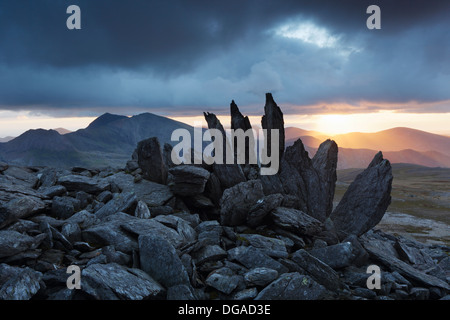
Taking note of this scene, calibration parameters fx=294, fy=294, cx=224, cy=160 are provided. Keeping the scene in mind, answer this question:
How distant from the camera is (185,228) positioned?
861 inches

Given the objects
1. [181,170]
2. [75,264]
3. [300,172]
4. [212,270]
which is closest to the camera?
[75,264]

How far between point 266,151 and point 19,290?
26695 mm

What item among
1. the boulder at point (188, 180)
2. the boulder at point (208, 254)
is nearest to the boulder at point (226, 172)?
the boulder at point (188, 180)

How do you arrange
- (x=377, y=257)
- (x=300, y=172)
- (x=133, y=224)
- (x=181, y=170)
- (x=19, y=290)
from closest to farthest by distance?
(x=19, y=290)
(x=133, y=224)
(x=377, y=257)
(x=181, y=170)
(x=300, y=172)

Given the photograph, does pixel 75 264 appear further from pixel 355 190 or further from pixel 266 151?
pixel 355 190

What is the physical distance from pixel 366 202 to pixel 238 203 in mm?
16583

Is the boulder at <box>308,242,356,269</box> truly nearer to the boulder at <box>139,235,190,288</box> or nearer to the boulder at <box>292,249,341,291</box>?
the boulder at <box>292,249,341,291</box>

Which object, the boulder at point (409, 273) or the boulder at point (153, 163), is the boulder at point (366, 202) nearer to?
the boulder at point (409, 273)

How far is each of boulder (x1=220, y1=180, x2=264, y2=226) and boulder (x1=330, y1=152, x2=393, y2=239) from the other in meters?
11.6

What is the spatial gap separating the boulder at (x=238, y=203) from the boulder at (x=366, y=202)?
1155 centimetres

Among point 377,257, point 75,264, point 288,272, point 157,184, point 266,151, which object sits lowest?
point 377,257

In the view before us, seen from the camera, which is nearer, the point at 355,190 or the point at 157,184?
the point at 157,184

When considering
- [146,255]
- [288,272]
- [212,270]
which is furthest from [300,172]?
[146,255]

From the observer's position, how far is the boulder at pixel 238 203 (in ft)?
82.9
